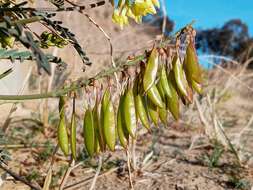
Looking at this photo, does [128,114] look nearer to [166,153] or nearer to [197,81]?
[197,81]

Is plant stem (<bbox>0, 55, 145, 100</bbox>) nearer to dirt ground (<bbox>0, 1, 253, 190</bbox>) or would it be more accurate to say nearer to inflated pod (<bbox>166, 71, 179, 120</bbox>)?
inflated pod (<bbox>166, 71, 179, 120</bbox>)

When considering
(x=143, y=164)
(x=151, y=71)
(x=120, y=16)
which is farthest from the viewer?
(x=143, y=164)

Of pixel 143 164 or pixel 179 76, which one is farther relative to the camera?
pixel 143 164

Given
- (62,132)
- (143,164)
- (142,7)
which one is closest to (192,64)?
(142,7)

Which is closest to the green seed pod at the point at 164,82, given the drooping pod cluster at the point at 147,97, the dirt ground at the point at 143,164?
the drooping pod cluster at the point at 147,97

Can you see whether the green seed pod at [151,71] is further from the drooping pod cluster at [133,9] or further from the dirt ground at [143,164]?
the dirt ground at [143,164]

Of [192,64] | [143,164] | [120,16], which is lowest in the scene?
[143,164]

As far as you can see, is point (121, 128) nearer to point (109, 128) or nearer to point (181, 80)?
point (109, 128)
